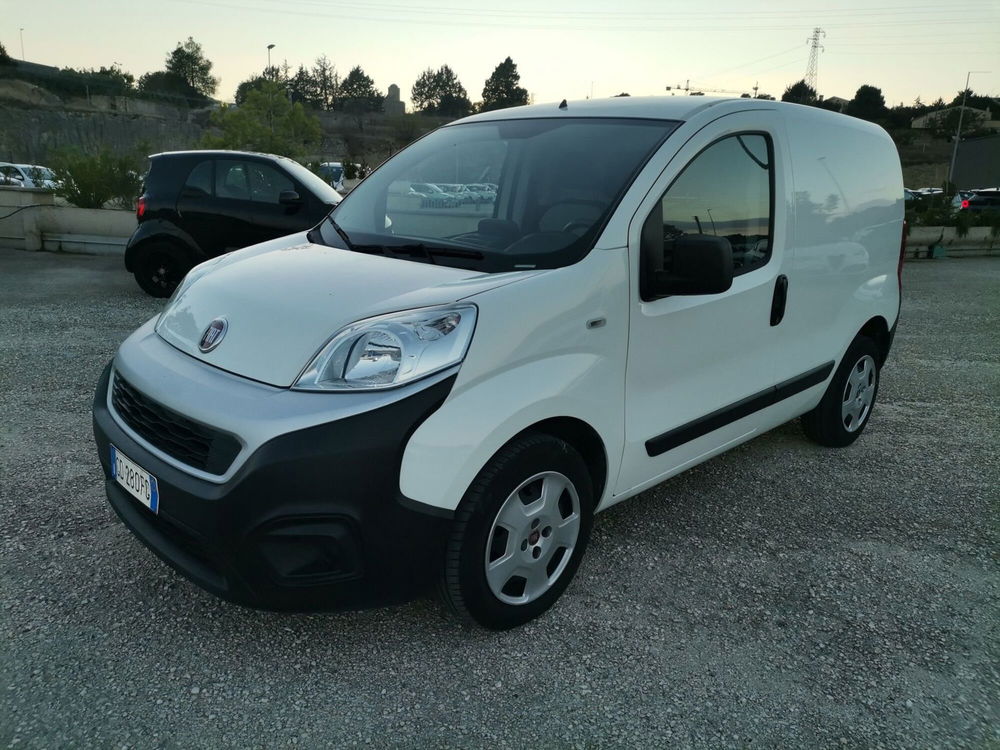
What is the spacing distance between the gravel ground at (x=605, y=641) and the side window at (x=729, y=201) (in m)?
1.21

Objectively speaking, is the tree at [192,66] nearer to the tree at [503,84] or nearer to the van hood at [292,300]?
the tree at [503,84]

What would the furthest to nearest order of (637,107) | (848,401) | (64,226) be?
(64,226) → (848,401) → (637,107)

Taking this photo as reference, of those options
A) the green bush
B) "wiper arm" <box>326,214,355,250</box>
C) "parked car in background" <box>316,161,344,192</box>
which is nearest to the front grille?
"wiper arm" <box>326,214,355,250</box>

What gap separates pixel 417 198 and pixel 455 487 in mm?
1495

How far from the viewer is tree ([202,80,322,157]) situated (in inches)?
731

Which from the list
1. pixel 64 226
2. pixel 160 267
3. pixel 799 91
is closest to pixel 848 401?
pixel 160 267

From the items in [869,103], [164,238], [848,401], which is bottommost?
[848,401]

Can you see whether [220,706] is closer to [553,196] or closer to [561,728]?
[561,728]

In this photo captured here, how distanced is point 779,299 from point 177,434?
98.4 inches

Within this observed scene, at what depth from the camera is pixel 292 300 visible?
2.38m

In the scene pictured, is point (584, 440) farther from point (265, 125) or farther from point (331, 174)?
point (265, 125)

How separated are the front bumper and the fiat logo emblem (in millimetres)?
374

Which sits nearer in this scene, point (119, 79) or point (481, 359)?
point (481, 359)

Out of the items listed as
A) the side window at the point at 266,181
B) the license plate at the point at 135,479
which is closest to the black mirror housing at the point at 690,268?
the license plate at the point at 135,479
